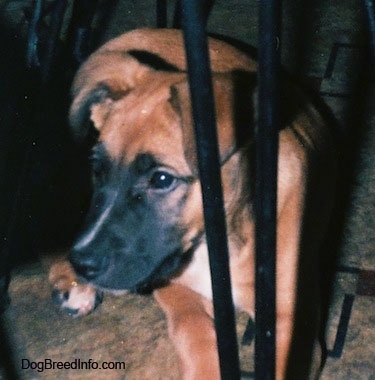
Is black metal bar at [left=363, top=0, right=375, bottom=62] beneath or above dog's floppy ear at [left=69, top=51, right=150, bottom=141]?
above

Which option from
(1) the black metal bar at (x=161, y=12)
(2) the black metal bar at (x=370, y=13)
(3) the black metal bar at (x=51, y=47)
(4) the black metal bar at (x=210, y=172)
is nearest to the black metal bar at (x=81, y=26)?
(1) the black metal bar at (x=161, y=12)

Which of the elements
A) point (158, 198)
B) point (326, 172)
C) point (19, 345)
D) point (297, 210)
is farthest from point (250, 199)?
point (19, 345)

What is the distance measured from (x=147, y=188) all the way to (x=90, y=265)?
22 cm

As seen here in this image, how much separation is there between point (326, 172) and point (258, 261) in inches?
45.8

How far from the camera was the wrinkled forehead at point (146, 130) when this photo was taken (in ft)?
4.98

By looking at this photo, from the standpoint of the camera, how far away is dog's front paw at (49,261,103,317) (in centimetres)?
196

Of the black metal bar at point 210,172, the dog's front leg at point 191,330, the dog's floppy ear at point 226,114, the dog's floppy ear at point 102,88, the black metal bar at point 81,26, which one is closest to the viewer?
the black metal bar at point 210,172

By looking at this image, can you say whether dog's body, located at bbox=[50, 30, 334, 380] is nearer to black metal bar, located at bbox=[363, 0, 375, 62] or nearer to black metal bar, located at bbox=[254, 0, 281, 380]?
black metal bar, located at bbox=[363, 0, 375, 62]

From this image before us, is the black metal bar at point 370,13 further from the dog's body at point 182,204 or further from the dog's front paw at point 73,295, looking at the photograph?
the dog's front paw at point 73,295

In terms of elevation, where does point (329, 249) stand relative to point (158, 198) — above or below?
below

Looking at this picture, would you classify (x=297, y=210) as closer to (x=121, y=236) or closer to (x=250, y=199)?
(x=250, y=199)

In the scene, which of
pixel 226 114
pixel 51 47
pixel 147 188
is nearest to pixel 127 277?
pixel 147 188

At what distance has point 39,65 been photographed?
2.01 meters

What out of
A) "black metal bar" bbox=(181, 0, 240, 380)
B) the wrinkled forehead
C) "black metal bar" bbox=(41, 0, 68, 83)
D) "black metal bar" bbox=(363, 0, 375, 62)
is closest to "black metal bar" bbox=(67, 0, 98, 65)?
"black metal bar" bbox=(41, 0, 68, 83)
